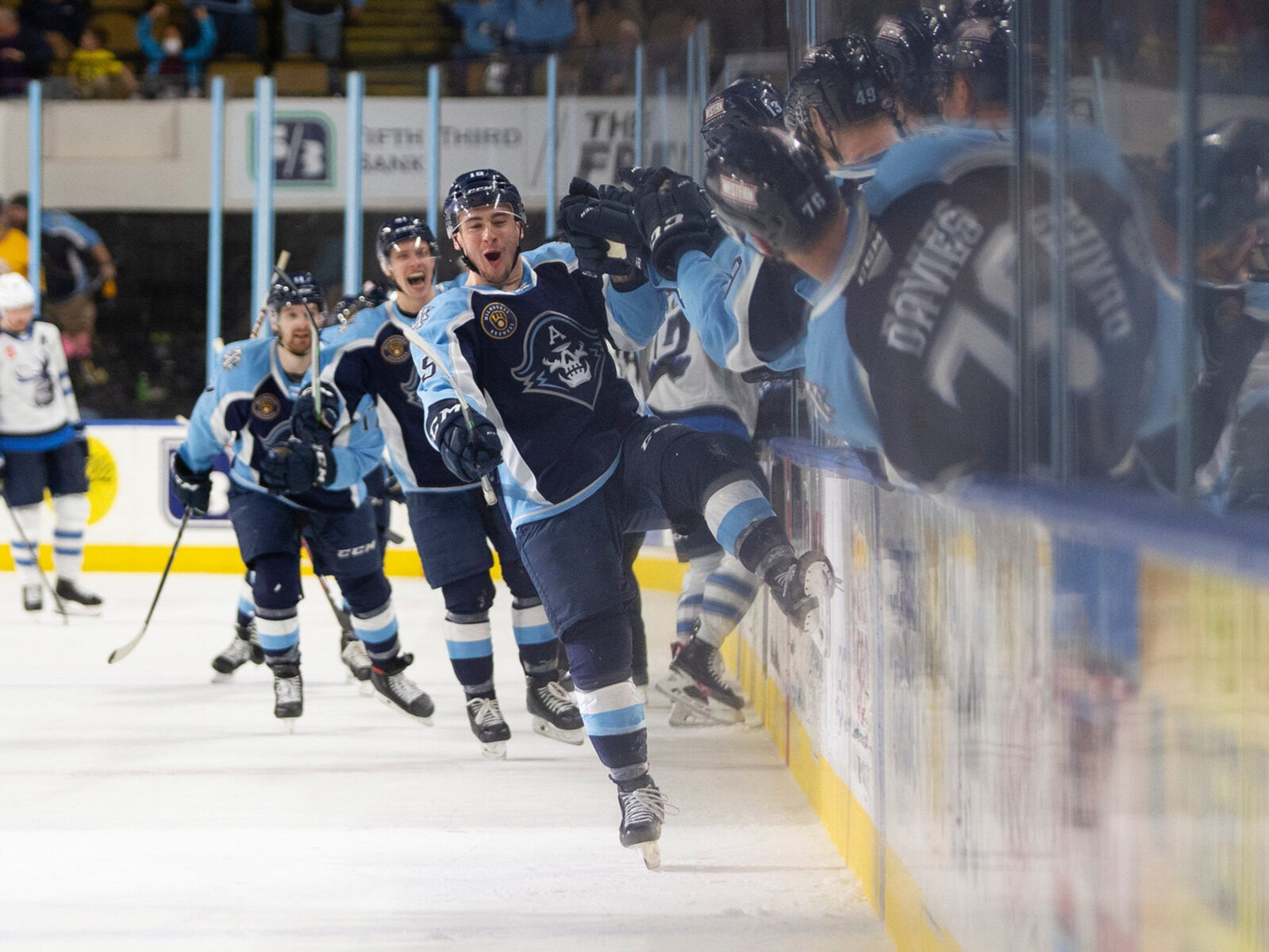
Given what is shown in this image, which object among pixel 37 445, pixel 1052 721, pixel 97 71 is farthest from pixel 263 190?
pixel 1052 721

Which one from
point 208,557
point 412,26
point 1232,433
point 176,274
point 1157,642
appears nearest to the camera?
point 1157,642

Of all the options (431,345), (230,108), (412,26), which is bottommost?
(431,345)

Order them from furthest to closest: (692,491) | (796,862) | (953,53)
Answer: (796,862) < (692,491) < (953,53)

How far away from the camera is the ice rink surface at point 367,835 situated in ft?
7.68

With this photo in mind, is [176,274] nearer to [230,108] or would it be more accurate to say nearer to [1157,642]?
[230,108]

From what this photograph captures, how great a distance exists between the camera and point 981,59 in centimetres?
170

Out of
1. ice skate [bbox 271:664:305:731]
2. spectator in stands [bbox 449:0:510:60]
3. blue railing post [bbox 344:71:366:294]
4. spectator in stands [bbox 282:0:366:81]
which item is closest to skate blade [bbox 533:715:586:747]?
ice skate [bbox 271:664:305:731]

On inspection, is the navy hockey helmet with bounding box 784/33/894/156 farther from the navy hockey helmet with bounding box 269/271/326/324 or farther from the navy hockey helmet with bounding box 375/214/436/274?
the navy hockey helmet with bounding box 269/271/326/324

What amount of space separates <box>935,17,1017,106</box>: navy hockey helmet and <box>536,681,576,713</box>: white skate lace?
2300 mm

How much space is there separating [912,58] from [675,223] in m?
0.50

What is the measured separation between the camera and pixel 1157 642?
3.87ft

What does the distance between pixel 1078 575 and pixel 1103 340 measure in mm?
223

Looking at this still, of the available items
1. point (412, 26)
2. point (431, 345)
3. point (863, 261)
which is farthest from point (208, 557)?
point (863, 261)

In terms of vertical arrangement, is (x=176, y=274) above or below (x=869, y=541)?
above
